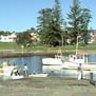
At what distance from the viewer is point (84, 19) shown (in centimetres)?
15625

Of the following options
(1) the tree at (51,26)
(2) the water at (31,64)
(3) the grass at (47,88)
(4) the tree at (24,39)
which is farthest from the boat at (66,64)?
(4) the tree at (24,39)

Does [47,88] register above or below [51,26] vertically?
below

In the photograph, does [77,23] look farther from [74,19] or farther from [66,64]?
[66,64]

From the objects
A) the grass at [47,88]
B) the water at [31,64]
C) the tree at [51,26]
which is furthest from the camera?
the tree at [51,26]

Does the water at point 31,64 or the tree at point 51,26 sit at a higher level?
the tree at point 51,26

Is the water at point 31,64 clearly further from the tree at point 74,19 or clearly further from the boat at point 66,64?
the tree at point 74,19

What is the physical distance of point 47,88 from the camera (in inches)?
565

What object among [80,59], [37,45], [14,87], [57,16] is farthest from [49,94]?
[37,45]

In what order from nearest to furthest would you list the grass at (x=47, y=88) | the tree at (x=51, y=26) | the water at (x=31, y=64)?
the grass at (x=47, y=88), the water at (x=31, y=64), the tree at (x=51, y=26)

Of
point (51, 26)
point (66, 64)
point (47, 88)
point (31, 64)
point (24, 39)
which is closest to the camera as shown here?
point (47, 88)

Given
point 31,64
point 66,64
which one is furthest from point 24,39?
point 66,64

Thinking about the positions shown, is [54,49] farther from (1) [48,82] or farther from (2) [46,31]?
(1) [48,82]

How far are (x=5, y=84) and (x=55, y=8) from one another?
142 meters

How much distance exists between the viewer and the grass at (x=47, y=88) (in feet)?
45.8
